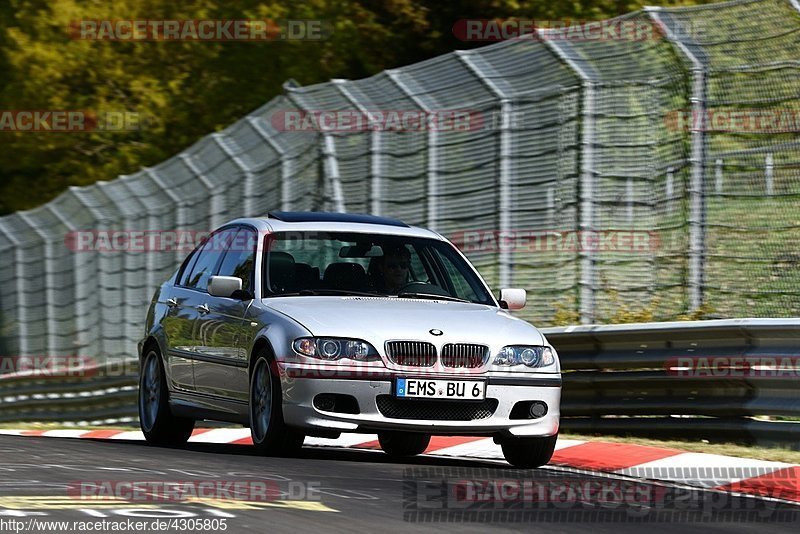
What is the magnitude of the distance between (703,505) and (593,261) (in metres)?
6.04

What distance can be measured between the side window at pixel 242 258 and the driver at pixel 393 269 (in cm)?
85

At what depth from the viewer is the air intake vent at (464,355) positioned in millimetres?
10234

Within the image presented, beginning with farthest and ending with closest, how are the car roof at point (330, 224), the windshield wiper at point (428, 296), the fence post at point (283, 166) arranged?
the fence post at point (283, 166)
the car roof at point (330, 224)
the windshield wiper at point (428, 296)

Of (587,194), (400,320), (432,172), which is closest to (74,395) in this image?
(432,172)

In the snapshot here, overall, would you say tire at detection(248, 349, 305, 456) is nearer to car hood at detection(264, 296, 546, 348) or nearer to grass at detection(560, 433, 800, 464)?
car hood at detection(264, 296, 546, 348)

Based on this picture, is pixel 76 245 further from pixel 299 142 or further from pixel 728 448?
pixel 728 448

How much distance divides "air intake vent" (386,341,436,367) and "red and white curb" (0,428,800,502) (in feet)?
4.34

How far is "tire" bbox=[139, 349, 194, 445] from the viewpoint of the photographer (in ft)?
41.1

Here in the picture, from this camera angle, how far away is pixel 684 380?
12148mm

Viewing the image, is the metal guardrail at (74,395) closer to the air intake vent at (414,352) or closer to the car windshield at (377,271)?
the car windshield at (377,271)


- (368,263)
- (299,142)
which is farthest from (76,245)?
(368,263)

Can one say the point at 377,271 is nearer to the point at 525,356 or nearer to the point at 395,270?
the point at 395,270

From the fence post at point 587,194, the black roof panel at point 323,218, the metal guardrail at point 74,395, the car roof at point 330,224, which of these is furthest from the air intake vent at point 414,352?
the metal guardrail at point 74,395

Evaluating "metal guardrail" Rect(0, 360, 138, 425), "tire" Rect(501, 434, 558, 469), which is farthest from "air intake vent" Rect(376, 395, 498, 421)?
"metal guardrail" Rect(0, 360, 138, 425)
